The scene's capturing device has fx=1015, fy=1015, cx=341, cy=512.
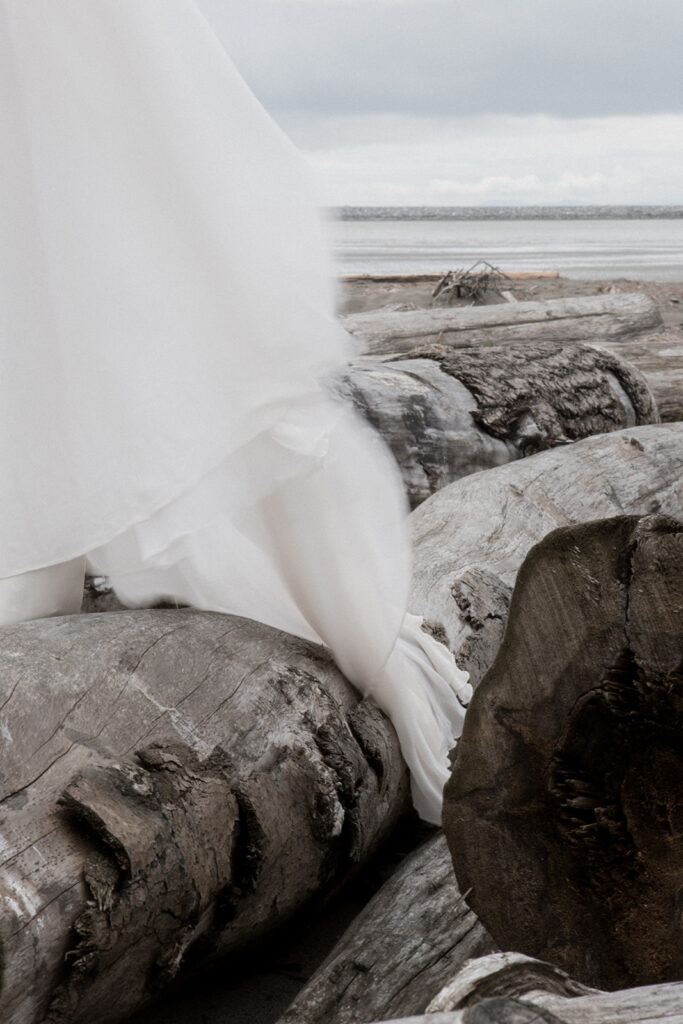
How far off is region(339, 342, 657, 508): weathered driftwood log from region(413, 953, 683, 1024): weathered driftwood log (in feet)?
8.58

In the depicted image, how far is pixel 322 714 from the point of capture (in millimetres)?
2072

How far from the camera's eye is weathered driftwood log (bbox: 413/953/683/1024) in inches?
44.1

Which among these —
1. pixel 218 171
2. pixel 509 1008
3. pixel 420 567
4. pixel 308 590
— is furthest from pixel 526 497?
pixel 509 1008

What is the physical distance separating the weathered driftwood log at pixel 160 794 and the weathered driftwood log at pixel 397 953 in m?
0.13

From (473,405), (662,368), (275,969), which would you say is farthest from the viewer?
(662,368)

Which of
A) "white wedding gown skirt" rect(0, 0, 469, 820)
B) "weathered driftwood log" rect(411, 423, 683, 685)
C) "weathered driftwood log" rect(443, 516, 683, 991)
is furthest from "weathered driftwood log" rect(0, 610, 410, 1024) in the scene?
"weathered driftwood log" rect(411, 423, 683, 685)

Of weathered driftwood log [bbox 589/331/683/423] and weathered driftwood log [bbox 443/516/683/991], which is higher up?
weathered driftwood log [bbox 589/331/683/423]

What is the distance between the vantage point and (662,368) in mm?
5488

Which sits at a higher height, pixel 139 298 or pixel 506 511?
pixel 139 298

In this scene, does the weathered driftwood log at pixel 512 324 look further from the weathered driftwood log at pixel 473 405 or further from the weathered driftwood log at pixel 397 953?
the weathered driftwood log at pixel 397 953

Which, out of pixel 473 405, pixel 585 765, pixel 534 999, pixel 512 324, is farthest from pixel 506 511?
pixel 512 324

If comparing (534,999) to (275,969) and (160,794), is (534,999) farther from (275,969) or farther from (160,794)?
(275,969)

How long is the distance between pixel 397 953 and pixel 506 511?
1675 mm

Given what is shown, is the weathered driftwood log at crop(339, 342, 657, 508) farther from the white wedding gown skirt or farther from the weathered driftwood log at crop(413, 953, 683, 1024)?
the weathered driftwood log at crop(413, 953, 683, 1024)
